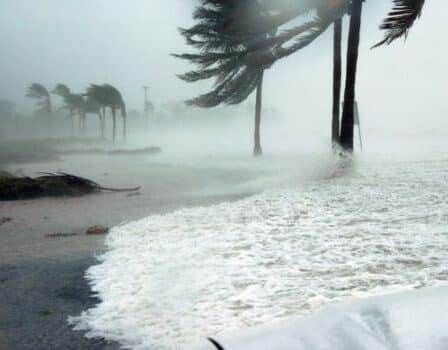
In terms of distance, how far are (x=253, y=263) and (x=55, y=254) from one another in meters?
2.31

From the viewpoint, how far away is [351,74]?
11664mm

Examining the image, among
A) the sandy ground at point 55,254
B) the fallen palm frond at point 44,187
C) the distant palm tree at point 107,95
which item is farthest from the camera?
the distant palm tree at point 107,95

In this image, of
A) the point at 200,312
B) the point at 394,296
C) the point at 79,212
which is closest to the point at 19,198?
the point at 79,212

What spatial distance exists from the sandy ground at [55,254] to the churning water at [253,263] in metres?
0.17

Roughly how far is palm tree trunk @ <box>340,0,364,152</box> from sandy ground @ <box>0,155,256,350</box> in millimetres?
3877

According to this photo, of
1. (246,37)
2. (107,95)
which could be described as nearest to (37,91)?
(107,95)

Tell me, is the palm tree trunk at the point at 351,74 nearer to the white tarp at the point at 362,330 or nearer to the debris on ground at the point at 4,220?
the debris on ground at the point at 4,220

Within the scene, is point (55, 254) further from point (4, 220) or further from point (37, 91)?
point (37, 91)

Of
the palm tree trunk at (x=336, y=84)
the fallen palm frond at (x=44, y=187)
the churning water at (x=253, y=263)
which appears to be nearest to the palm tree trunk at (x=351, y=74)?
the palm tree trunk at (x=336, y=84)

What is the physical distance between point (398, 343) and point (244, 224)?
4.56m

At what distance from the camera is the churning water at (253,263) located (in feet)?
9.29

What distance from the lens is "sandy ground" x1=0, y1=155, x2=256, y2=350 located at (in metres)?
2.75

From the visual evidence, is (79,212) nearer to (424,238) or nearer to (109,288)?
(109,288)

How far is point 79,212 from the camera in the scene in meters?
7.95
